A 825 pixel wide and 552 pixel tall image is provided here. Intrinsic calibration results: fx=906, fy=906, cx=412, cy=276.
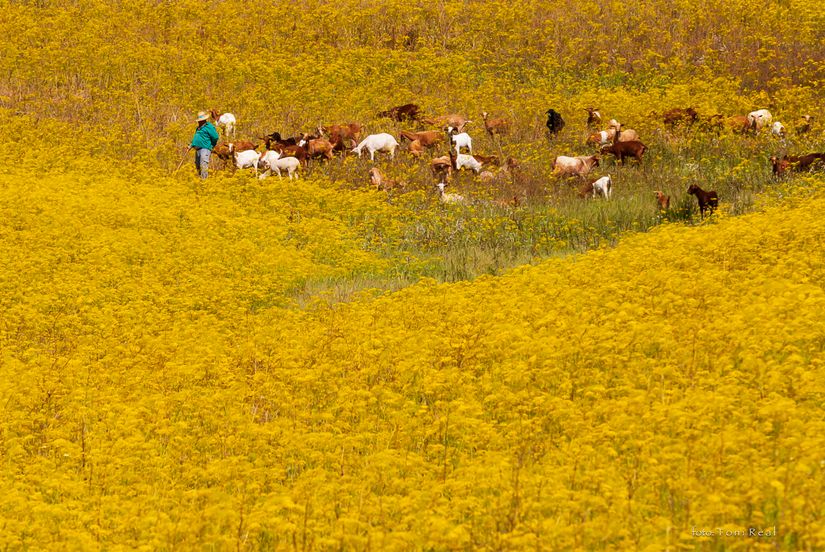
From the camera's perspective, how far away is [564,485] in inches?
253

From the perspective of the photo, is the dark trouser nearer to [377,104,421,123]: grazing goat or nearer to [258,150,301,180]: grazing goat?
[258,150,301,180]: grazing goat

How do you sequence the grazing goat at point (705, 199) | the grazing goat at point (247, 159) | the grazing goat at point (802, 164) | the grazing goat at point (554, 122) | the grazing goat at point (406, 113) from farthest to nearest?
the grazing goat at point (406, 113), the grazing goat at point (554, 122), the grazing goat at point (247, 159), the grazing goat at point (802, 164), the grazing goat at point (705, 199)

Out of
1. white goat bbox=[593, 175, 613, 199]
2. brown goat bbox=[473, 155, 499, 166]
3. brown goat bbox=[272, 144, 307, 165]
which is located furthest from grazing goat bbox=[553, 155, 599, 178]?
brown goat bbox=[272, 144, 307, 165]

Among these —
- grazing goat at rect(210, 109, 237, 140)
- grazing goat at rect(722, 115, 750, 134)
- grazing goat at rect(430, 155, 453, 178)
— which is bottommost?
grazing goat at rect(430, 155, 453, 178)

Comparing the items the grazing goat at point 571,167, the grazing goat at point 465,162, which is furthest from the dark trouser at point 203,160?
the grazing goat at point 571,167

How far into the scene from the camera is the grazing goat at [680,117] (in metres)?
24.3

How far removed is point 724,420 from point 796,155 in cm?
1612

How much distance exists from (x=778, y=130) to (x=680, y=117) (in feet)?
8.32

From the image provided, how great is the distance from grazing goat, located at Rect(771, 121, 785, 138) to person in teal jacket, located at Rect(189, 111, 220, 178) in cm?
1439

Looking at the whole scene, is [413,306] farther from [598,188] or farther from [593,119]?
[593,119]

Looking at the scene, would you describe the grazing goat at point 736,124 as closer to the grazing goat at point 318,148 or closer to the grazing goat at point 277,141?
the grazing goat at point 318,148

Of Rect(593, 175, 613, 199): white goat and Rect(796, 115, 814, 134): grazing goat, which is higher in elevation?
Rect(796, 115, 814, 134): grazing goat

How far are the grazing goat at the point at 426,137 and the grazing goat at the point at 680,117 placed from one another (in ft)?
20.6

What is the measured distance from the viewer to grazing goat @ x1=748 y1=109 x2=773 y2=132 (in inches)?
940
